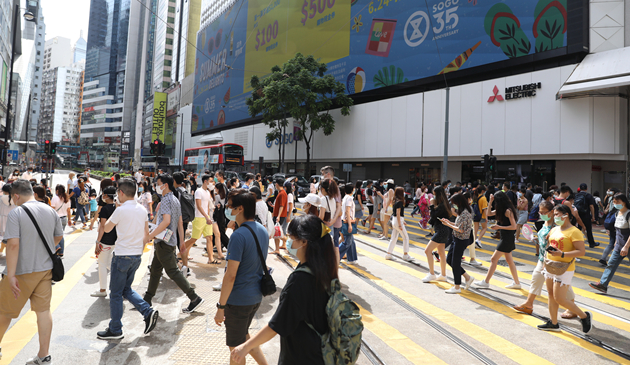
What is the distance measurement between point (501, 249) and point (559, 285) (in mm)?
1751

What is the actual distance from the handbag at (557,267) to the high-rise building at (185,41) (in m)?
90.9

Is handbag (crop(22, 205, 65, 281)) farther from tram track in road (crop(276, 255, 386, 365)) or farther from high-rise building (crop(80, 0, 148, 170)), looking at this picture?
high-rise building (crop(80, 0, 148, 170))

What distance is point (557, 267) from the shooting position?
197 inches

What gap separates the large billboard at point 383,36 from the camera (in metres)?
22.0

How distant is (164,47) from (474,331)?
106421mm

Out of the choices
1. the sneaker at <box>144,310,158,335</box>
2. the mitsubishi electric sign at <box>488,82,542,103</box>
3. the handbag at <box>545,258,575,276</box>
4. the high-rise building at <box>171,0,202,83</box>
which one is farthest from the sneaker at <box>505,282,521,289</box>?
the high-rise building at <box>171,0,202,83</box>

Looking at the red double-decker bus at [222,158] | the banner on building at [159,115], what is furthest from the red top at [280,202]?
the banner on building at [159,115]

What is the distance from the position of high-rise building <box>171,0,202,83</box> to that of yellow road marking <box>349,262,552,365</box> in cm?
8948

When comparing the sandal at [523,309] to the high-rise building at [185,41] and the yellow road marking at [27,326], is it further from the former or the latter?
the high-rise building at [185,41]

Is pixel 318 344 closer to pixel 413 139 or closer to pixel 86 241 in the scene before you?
pixel 86 241

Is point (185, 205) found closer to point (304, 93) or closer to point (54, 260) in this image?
point (54, 260)

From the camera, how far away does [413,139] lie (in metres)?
28.6

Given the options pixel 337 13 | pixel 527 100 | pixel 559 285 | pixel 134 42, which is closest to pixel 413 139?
pixel 527 100

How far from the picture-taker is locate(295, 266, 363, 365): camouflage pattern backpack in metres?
2.10
